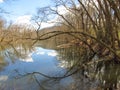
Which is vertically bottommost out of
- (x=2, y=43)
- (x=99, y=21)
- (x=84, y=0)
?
(x=2, y=43)

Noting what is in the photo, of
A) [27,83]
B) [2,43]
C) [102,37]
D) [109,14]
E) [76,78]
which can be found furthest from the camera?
[2,43]

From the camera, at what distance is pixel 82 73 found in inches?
669

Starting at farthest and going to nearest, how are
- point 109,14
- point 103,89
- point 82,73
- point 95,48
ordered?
point 95,48 → point 109,14 → point 82,73 → point 103,89

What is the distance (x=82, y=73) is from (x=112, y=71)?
200cm

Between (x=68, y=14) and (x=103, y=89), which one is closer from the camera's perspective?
(x=103, y=89)

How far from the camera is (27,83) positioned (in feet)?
45.8

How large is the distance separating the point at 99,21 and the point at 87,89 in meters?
16.0

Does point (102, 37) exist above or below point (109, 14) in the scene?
below

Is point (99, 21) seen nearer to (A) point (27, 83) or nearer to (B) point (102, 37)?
(B) point (102, 37)

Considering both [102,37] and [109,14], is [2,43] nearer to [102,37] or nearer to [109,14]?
[102,37]

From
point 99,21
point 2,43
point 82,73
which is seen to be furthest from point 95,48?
point 2,43

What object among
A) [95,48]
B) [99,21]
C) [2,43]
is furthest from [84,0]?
[2,43]

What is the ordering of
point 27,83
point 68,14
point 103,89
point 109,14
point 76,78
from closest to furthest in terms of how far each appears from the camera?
point 103,89
point 27,83
point 76,78
point 109,14
point 68,14

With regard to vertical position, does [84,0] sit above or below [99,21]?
above
